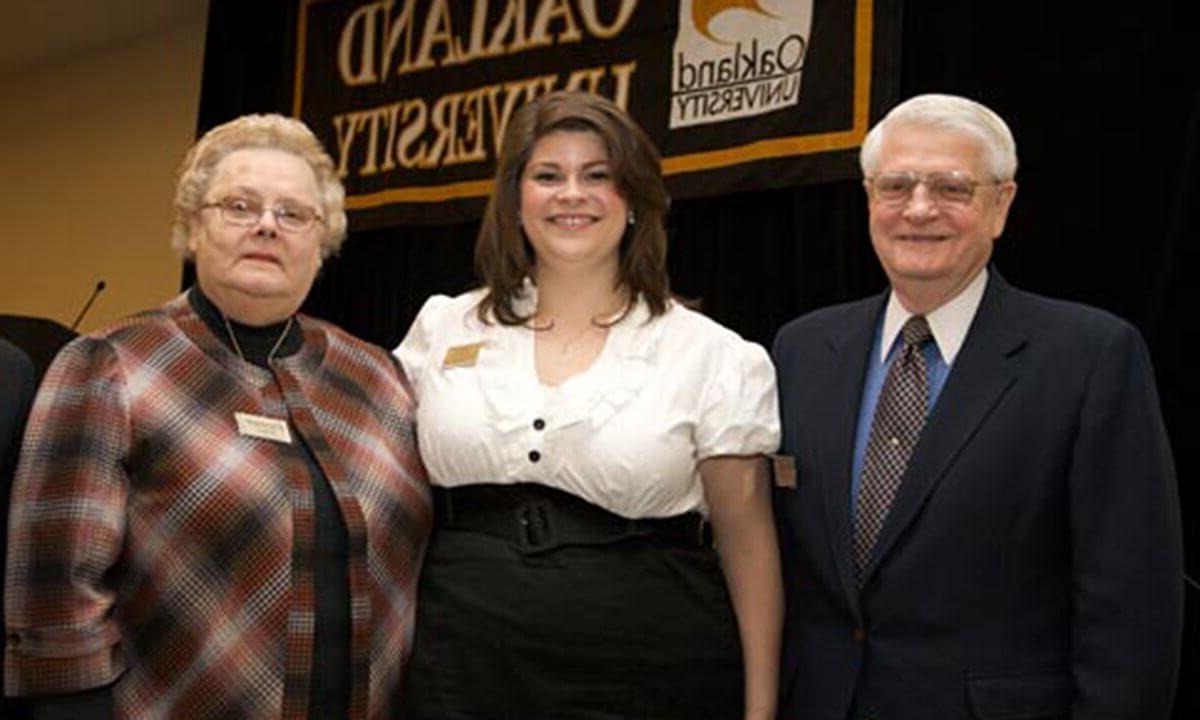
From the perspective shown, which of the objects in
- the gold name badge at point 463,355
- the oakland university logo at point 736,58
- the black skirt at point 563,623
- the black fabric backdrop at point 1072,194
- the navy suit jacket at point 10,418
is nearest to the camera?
the navy suit jacket at point 10,418

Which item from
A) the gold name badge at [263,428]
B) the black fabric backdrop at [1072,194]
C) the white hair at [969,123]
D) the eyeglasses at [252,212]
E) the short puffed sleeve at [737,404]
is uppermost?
the black fabric backdrop at [1072,194]

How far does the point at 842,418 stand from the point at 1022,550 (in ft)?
1.11

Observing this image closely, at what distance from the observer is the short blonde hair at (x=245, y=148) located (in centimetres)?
212

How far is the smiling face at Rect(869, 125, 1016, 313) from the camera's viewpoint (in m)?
2.07

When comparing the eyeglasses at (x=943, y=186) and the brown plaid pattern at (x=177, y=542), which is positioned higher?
the eyeglasses at (x=943, y=186)

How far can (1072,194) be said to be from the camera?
3.67 m

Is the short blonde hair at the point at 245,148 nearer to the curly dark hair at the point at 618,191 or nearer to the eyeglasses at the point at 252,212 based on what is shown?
the eyeglasses at the point at 252,212

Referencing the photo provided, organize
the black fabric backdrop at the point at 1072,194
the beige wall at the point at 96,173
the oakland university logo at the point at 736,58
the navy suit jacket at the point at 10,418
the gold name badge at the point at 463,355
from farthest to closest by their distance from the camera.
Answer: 1. the beige wall at the point at 96,173
2. the oakland university logo at the point at 736,58
3. the black fabric backdrop at the point at 1072,194
4. the gold name badge at the point at 463,355
5. the navy suit jacket at the point at 10,418

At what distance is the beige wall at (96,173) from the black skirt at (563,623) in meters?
5.38

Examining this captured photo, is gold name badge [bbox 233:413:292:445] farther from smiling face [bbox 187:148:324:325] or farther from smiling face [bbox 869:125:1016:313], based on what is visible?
smiling face [bbox 869:125:1016:313]

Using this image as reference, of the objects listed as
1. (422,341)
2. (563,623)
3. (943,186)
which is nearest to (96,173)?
(422,341)

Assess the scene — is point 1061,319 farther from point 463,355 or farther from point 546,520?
point 463,355

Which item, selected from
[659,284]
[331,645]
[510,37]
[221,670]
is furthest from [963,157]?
[510,37]

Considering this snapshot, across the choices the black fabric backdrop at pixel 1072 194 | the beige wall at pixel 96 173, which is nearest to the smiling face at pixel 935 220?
the black fabric backdrop at pixel 1072 194
